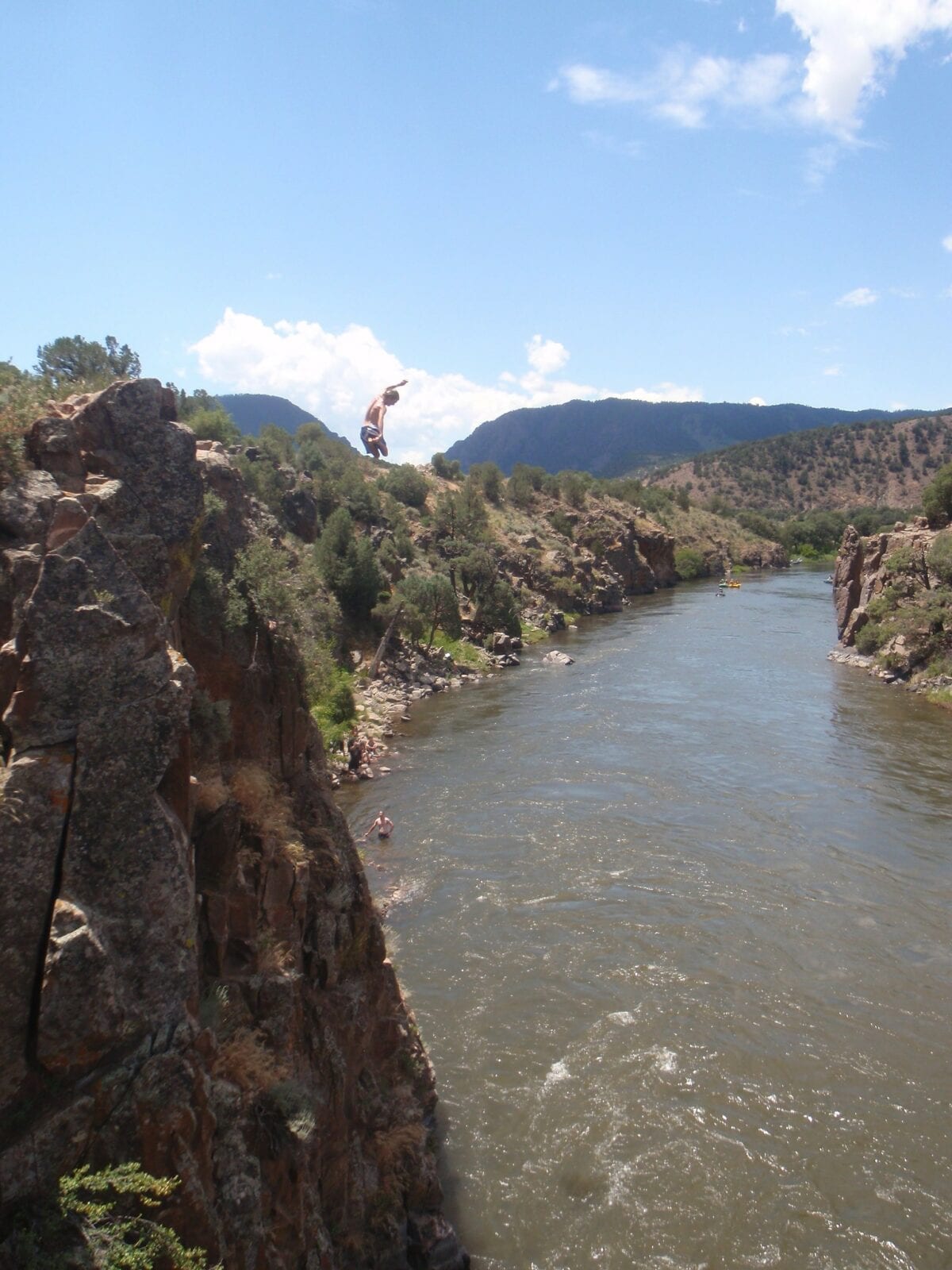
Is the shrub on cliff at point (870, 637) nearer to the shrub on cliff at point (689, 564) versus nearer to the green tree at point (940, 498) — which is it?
the green tree at point (940, 498)

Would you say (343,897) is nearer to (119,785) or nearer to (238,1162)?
(238,1162)

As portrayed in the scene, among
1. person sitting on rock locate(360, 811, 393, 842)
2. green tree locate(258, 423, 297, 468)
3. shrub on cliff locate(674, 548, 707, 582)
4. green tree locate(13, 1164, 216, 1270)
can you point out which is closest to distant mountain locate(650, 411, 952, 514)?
shrub on cliff locate(674, 548, 707, 582)

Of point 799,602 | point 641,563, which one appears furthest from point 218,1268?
point 641,563

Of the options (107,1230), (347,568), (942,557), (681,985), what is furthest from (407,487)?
(107,1230)

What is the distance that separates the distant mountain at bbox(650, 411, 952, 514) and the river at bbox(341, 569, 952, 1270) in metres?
140

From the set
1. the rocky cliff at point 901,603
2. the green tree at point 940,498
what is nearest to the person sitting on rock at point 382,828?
the rocky cliff at point 901,603

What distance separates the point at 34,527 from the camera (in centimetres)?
746

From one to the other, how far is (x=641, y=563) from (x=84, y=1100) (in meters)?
87.5

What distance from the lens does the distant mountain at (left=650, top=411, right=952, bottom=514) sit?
16575 cm

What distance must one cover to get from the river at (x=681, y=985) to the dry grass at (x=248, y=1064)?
4379 mm

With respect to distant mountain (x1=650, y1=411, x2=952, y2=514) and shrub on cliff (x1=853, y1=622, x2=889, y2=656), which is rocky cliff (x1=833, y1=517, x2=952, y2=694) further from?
distant mountain (x1=650, y1=411, x2=952, y2=514)

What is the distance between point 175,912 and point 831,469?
18930 centimetres

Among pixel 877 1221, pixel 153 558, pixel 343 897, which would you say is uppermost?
pixel 153 558

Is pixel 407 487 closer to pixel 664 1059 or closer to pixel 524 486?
pixel 524 486
